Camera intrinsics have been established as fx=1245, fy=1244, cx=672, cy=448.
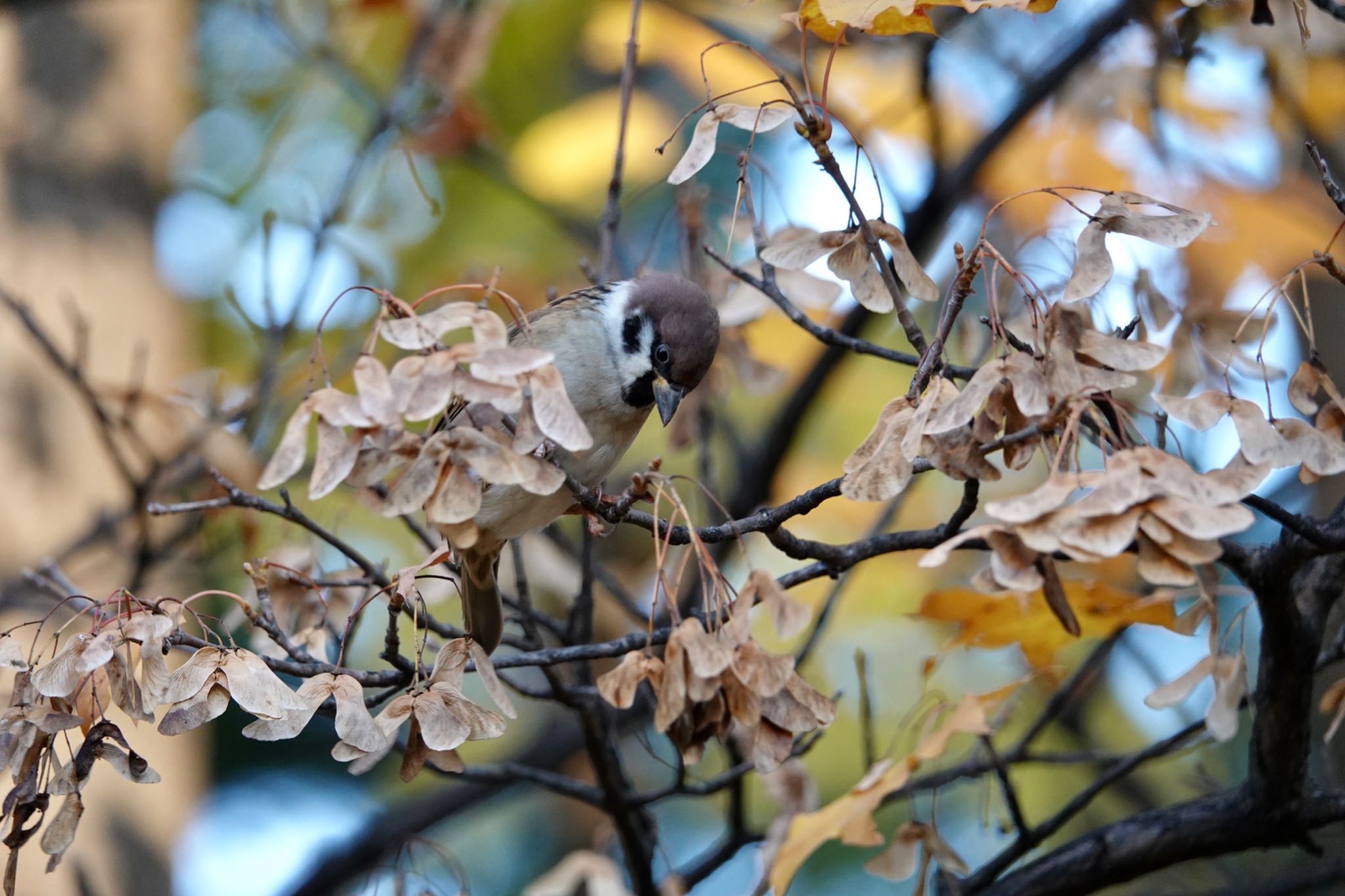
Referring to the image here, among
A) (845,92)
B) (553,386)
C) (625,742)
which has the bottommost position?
(625,742)

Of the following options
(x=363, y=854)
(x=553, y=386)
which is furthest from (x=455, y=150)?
(x=553, y=386)

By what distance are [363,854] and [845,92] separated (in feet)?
11.8

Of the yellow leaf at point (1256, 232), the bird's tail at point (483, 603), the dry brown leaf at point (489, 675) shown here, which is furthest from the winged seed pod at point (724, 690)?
the yellow leaf at point (1256, 232)

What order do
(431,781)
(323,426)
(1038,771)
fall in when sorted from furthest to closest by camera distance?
A: 1. (431,781)
2. (1038,771)
3. (323,426)

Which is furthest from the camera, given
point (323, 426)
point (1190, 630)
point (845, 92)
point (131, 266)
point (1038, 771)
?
point (1038, 771)

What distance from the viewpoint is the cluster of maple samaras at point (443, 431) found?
1652 mm

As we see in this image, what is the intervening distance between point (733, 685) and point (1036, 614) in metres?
1.01

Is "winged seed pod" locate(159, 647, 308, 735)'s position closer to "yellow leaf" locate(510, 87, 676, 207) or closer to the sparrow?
the sparrow

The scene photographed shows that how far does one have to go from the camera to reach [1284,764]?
2.21 meters

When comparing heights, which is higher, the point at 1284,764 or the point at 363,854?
the point at 1284,764

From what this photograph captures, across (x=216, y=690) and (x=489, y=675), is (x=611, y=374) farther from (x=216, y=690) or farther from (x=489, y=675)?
(x=216, y=690)

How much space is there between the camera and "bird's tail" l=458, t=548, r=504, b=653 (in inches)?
109

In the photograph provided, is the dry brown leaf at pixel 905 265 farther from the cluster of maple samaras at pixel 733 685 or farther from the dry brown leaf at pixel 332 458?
the dry brown leaf at pixel 332 458

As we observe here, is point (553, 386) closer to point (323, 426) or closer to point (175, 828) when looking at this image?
point (323, 426)
